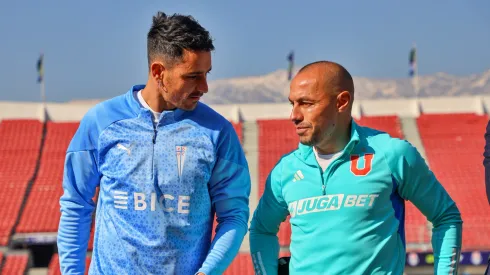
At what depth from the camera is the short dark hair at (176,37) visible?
8.73 ft

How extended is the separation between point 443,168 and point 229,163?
64.7 ft

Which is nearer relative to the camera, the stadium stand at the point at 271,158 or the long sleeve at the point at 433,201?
the long sleeve at the point at 433,201

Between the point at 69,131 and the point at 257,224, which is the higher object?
the point at 69,131

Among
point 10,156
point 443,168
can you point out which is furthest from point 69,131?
point 443,168

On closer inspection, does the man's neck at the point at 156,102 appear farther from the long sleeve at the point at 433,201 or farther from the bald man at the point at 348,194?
the long sleeve at the point at 433,201

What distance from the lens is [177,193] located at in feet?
8.88

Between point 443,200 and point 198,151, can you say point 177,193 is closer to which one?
point 198,151

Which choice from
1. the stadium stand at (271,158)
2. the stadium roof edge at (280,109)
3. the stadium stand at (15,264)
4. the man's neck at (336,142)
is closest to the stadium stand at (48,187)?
the stadium stand at (271,158)

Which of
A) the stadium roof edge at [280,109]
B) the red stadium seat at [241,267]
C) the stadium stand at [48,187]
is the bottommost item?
the red stadium seat at [241,267]

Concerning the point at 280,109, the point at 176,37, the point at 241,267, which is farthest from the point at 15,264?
the point at 176,37

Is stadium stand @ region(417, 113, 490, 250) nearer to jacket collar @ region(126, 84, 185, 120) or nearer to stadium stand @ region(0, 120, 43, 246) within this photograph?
stadium stand @ region(0, 120, 43, 246)

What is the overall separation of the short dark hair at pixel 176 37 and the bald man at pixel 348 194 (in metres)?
0.38

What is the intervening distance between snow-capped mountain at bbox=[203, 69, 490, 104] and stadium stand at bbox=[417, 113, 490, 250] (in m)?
108

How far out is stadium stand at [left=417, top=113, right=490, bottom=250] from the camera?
18141mm
